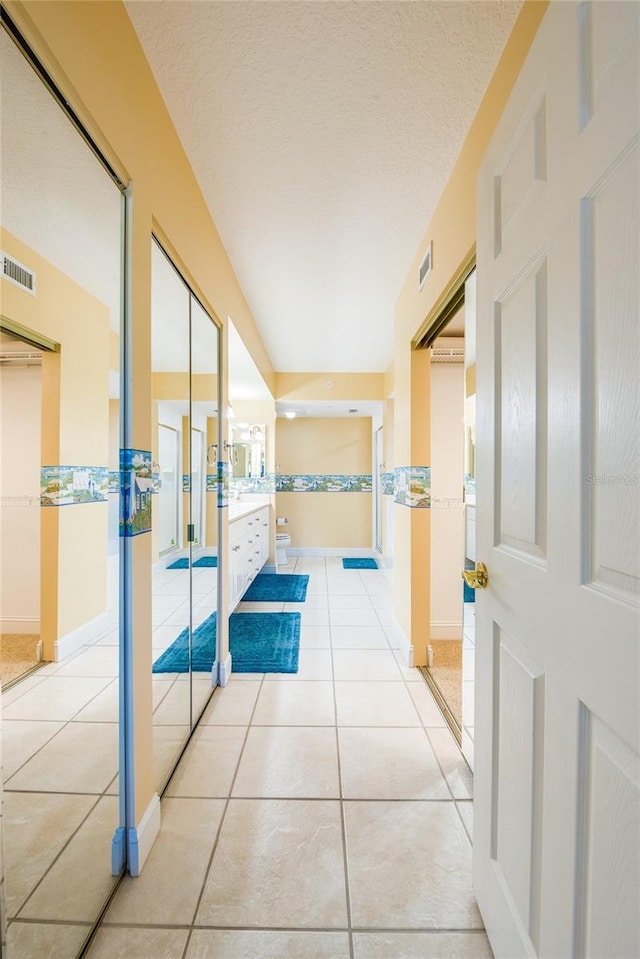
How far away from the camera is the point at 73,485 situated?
1076 millimetres

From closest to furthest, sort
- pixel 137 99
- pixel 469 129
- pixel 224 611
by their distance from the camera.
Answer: pixel 137 99 → pixel 469 129 → pixel 224 611

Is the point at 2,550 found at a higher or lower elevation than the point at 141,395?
lower

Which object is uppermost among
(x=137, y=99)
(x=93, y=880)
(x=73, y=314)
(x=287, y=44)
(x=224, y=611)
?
(x=287, y=44)

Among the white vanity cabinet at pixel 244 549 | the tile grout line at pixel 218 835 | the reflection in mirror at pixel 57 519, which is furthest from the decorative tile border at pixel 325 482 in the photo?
the reflection in mirror at pixel 57 519

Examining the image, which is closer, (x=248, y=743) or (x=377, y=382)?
(x=248, y=743)

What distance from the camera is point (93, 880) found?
119 centimetres

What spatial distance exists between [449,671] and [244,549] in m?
2.00

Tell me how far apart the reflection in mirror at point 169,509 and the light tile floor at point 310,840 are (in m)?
0.22

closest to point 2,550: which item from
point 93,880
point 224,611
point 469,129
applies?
point 93,880

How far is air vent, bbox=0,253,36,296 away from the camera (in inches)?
31.2

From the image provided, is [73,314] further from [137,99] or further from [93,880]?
[93,880]

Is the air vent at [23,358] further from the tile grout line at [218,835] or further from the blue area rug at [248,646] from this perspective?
the tile grout line at [218,835]

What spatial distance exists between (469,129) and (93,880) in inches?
113

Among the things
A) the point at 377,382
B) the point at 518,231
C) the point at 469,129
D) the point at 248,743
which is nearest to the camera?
the point at 518,231
